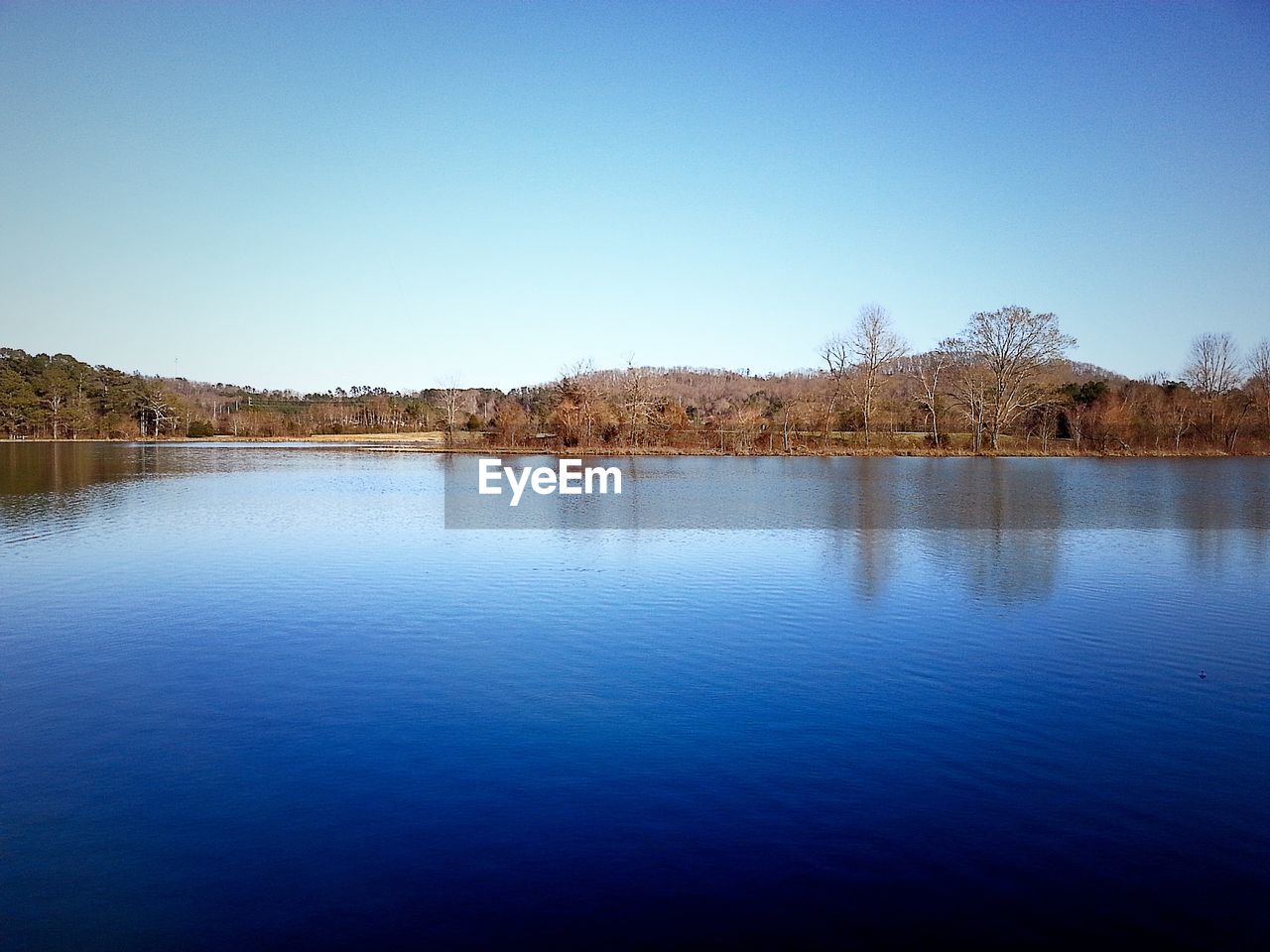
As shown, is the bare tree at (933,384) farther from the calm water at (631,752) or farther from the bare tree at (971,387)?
the calm water at (631,752)

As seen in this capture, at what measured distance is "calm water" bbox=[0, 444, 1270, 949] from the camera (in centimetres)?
445

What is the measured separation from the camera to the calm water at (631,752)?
14.6ft

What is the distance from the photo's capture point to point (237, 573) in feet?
44.9

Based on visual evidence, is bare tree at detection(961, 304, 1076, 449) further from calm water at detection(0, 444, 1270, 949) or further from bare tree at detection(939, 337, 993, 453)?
calm water at detection(0, 444, 1270, 949)

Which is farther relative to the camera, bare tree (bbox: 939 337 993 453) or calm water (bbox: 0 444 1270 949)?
bare tree (bbox: 939 337 993 453)

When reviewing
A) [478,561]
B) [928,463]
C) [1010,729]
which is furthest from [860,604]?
[928,463]

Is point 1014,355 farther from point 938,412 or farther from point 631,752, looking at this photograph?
point 631,752

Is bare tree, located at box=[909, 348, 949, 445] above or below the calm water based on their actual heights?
above

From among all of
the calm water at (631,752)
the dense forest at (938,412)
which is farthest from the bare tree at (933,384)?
the calm water at (631,752)

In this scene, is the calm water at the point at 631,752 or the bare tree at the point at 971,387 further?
the bare tree at the point at 971,387

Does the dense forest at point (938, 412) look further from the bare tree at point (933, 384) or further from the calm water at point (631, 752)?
the calm water at point (631, 752)

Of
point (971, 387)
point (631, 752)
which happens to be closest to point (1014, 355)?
point (971, 387)

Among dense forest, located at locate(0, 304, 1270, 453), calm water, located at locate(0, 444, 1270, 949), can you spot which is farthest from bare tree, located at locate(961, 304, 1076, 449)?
calm water, located at locate(0, 444, 1270, 949)

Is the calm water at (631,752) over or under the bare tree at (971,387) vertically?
under
